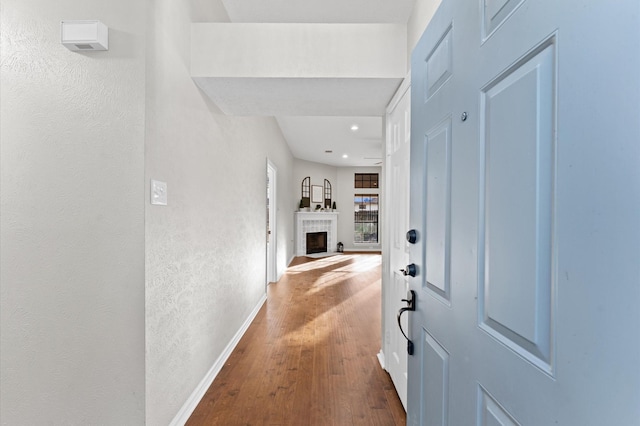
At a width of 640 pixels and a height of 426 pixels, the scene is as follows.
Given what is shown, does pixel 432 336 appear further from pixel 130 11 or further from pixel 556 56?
pixel 130 11

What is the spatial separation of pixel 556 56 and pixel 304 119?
185 inches

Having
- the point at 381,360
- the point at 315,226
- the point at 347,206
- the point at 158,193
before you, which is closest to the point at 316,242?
the point at 315,226

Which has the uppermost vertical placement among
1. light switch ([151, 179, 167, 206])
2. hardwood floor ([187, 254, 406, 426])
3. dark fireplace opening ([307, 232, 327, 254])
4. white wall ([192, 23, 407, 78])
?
white wall ([192, 23, 407, 78])

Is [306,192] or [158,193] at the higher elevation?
[306,192]

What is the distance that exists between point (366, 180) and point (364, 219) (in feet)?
4.18

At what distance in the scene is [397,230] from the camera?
78.9 inches

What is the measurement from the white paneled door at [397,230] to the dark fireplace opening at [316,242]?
613 centimetres

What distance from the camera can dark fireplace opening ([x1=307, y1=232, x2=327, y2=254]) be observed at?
8.42 metres

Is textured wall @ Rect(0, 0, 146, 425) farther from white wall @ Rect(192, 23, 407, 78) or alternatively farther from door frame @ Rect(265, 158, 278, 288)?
door frame @ Rect(265, 158, 278, 288)

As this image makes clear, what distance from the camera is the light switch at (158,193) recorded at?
1.39m

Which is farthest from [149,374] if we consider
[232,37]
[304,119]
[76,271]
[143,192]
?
[304,119]

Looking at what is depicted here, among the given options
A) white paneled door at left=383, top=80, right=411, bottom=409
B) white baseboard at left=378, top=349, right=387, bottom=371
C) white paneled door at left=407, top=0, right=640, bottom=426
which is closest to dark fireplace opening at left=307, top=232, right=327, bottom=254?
white baseboard at left=378, top=349, right=387, bottom=371

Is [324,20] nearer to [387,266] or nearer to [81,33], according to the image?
[81,33]

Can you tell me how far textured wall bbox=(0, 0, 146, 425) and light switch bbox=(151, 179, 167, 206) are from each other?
0.08 m
